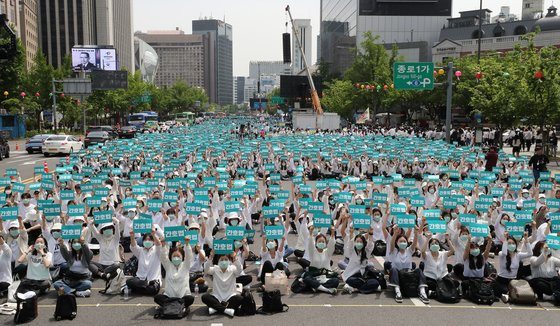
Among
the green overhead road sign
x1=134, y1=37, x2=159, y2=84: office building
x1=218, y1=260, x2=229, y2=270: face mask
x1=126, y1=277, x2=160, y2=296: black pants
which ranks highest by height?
x1=134, y1=37, x2=159, y2=84: office building

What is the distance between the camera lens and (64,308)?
30.1 ft

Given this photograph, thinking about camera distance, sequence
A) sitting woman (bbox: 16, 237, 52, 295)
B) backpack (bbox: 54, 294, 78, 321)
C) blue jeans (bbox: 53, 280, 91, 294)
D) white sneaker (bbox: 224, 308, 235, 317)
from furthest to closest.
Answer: blue jeans (bbox: 53, 280, 91, 294) < sitting woman (bbox: 16, 237, 52, 295) < white sneaker (bbox: 224, 308, 235, 317) < backpack (bbox: 54, 294, 78, 321)

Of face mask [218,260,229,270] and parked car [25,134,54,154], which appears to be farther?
parked car [25,134,54,154]

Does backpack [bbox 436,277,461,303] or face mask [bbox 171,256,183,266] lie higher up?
face mask [bbox 171,256,183,266]

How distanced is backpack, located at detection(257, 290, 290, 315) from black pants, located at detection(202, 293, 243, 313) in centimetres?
41

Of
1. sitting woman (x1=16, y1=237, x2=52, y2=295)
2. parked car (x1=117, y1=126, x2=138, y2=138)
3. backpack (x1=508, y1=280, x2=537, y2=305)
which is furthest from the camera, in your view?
parked car (x1=117, y1=126, x2=138, y2=138)

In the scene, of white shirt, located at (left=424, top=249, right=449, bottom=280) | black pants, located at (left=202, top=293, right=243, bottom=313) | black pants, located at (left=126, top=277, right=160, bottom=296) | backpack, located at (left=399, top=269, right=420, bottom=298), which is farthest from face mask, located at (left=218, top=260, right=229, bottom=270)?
white shirt, located at (left=424, top=249, right=449, bottom=280)

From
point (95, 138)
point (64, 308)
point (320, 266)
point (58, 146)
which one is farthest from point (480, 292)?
point (95, 138)

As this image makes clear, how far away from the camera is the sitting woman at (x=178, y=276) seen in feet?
31.5

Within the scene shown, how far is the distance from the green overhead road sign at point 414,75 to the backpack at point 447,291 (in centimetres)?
2469

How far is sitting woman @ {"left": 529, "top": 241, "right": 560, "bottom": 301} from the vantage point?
10.2 meters

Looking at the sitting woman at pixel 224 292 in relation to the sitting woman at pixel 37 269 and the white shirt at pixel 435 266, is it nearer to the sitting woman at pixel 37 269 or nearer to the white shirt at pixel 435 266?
the sitting woman at pixel 37 269

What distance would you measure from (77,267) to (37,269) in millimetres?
725

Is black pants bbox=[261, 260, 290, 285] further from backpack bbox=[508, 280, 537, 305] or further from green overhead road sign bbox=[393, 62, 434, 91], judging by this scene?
green overhead road sign bbox=[393, 62, 434, 91]
